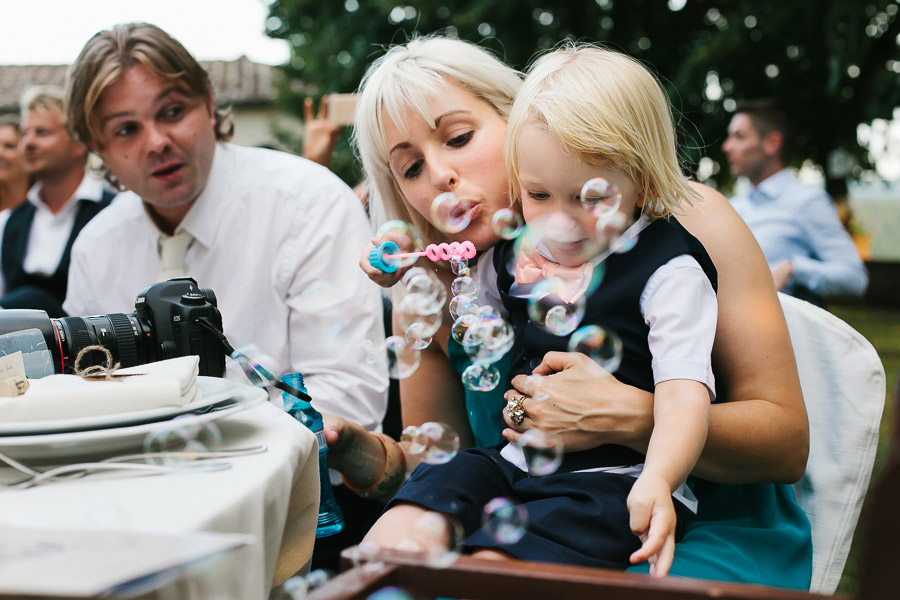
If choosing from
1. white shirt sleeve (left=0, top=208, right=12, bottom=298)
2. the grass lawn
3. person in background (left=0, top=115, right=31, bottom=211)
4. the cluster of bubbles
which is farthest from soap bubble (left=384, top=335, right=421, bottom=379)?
person in background (left=0, top=115, right=31, bottom=211)

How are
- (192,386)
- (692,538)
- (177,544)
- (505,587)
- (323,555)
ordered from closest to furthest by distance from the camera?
(177,544) < (505,587) < (192,386) < (692,538) < (323,555)

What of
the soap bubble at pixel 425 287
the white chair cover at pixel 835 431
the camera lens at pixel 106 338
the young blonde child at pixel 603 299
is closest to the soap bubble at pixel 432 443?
the young blonde child at pixel 603 299

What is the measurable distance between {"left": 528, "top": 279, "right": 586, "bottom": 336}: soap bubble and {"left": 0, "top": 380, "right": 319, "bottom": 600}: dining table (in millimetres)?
511

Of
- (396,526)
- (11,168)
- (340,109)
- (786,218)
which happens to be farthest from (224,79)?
(396,526)

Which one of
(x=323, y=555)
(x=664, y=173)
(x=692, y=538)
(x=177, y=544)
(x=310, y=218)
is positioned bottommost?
(x=323, y=555)

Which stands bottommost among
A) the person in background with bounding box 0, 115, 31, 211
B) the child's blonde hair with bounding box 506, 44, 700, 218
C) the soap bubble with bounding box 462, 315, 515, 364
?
the person in background with bounding box 0, 115, 31, 211

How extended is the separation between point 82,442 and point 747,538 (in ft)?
3.57

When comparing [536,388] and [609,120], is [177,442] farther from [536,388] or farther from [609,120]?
[609,120]

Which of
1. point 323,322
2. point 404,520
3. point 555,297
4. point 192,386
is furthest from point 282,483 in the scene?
point 323,322

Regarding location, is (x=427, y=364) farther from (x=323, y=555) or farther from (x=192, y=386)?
(x=192, y=386)

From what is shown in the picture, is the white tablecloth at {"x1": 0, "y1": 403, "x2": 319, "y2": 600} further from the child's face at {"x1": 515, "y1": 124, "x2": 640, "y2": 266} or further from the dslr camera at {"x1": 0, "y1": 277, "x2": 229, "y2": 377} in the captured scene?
the child's face at {"x1": 515, "y1": 124, "x2": 640, "y2": 266}

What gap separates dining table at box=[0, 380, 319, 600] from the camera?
2.18ft

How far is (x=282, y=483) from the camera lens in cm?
95

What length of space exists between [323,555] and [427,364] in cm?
49
